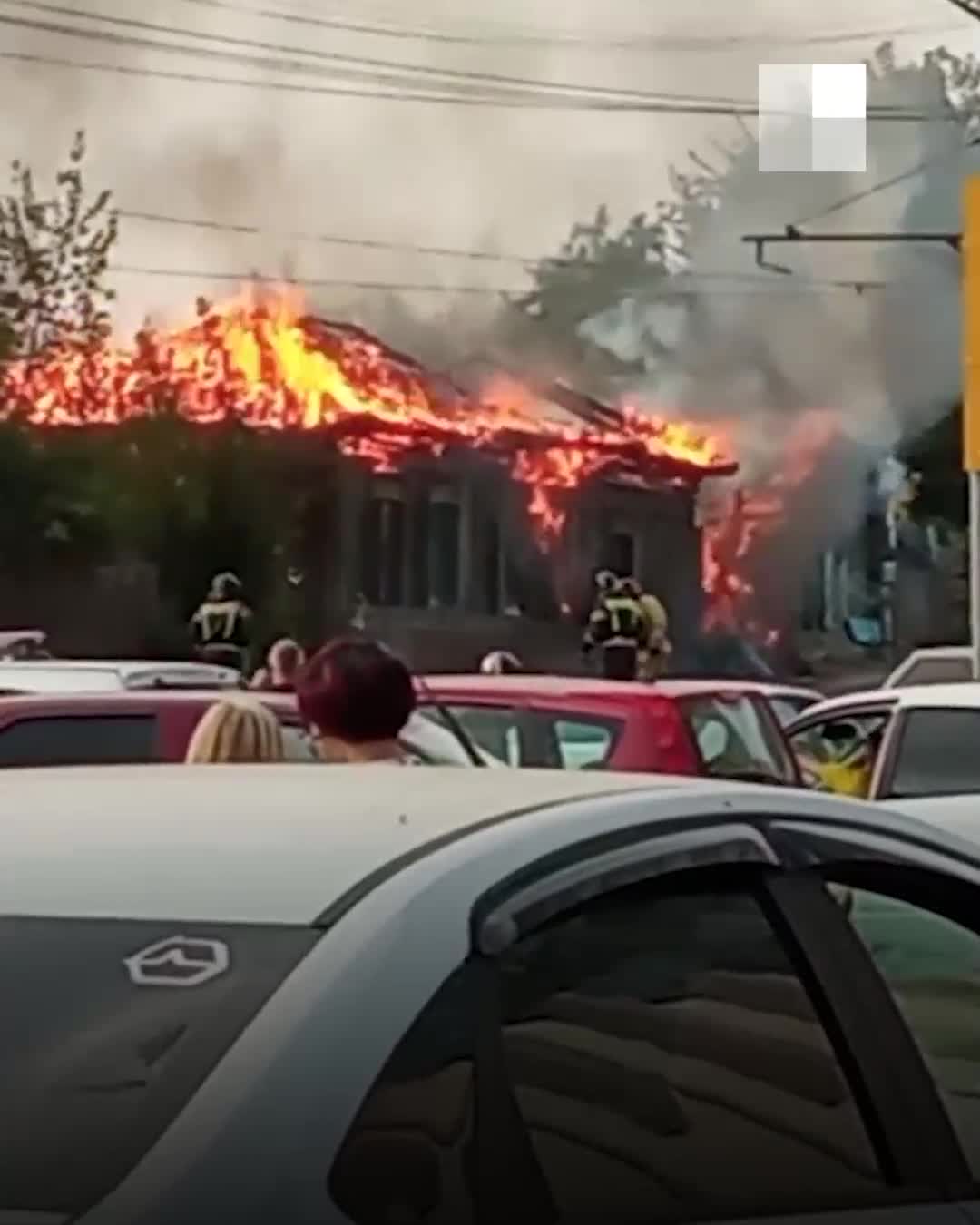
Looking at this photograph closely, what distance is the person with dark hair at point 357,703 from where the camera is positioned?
6.54 m

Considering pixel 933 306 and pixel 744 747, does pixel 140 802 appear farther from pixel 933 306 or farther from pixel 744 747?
pixel 933 306

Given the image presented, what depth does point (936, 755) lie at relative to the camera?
1159cm

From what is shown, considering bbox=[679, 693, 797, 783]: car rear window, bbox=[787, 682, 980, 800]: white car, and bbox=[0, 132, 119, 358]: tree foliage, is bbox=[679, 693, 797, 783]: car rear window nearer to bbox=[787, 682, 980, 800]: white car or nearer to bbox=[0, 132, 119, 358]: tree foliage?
bbox=[787, 682, 980, 800]: white car

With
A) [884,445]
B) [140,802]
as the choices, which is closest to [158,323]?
[884,445]

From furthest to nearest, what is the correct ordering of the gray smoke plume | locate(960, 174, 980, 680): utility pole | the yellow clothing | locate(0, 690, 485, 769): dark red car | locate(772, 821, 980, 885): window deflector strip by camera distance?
the gray smoke plume
locate(960, 174, 980, 680): utility pole
the yellow clothing
locate(0, 690, 485, 769): dark red car
locate(772, 821, 980, 885): window deflector strip

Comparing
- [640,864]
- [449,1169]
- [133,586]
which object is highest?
[640,864]

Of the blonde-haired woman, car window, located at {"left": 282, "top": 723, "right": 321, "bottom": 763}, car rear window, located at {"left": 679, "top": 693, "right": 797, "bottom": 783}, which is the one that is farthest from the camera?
car rear window, located at {"left": 679, "top": 693, "right": 797, "bottom": 783}

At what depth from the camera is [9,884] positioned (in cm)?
308

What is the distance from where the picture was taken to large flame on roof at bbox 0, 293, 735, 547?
4594 centimetres

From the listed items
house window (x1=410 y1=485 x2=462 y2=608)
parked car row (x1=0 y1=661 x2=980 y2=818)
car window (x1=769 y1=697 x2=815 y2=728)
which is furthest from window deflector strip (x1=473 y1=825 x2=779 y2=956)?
house window (x1=410 y1=485 x2=462 y2=608)

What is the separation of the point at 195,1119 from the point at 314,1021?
15 cm

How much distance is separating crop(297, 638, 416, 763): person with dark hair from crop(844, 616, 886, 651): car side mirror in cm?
4276

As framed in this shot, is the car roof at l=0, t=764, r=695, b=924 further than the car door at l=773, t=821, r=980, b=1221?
No

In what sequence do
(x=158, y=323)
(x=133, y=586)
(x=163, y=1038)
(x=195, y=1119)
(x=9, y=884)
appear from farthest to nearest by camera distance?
(x=158, y=323) → (x=133, y=586) → (x=9, y=884) → (x=163, y=1038) → (x=195, y=1119)
